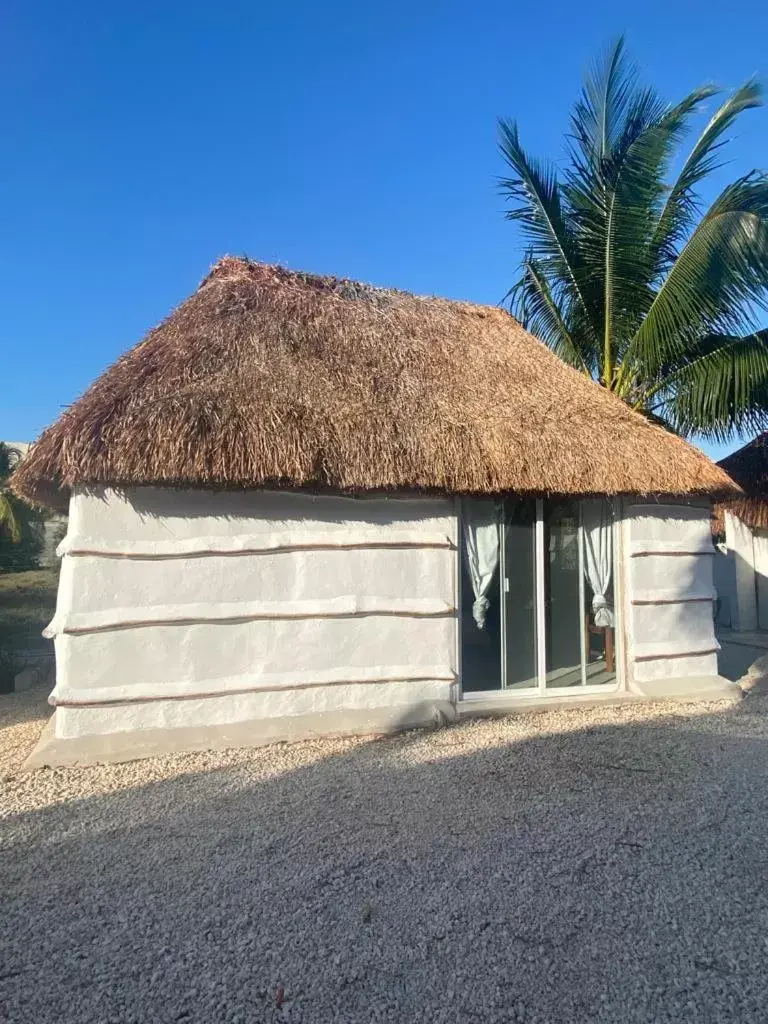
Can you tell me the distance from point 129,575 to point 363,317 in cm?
412

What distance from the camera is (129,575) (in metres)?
5.14

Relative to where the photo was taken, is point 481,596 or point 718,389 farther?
point 718,389

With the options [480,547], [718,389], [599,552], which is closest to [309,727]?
[480,547]

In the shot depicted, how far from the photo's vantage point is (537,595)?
21.5 ft

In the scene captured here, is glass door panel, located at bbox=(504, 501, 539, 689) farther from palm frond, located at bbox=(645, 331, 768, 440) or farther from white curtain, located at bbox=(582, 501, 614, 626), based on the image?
palm frond, located at bbox=(645, 331, 768, 440)

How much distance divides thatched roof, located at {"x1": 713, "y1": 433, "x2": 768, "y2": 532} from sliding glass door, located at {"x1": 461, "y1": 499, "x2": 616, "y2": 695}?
5435 mm

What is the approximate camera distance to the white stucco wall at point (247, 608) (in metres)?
5.05

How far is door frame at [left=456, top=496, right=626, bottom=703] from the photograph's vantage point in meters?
6.29

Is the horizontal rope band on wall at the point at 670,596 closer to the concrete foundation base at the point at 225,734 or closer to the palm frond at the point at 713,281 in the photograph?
the concrete foundation base at the point at 225,734

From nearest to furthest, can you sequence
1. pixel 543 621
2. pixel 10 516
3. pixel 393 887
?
pixel 393 887 < pixel 543 621 < pixel 10 516

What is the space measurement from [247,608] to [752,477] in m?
9.73

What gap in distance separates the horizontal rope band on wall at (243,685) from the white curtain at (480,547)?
817mm

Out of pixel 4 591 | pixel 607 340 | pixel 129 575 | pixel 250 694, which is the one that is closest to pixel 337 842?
pixel 250 694

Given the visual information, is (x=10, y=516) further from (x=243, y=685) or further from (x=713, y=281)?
(x=713, y=281)
